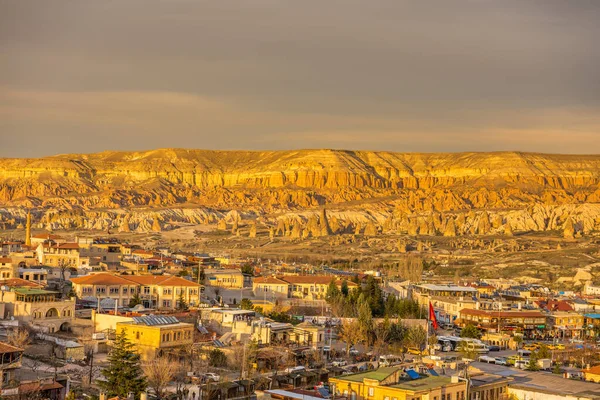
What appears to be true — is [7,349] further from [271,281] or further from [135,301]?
[271,281]

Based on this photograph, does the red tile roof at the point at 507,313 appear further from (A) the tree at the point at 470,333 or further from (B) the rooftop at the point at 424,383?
(B) the rooftop at the point at 424,383

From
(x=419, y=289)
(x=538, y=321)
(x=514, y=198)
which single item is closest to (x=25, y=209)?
(x=514, y=198)

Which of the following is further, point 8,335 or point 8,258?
point 8,258

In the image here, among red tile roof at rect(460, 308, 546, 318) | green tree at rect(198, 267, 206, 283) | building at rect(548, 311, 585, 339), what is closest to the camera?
building at rect(548, 311, 585, 339)

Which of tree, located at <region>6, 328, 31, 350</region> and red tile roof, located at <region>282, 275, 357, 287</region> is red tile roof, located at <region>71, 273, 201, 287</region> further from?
tree, located at <region>6, 328, 31, 350</region>

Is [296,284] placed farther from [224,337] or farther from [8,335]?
[8,335]

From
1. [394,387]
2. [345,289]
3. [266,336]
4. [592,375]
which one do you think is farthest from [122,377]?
[345,289]

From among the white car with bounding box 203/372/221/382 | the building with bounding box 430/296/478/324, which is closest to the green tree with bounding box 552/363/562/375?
the white car with bounding box 203/372/221/382
